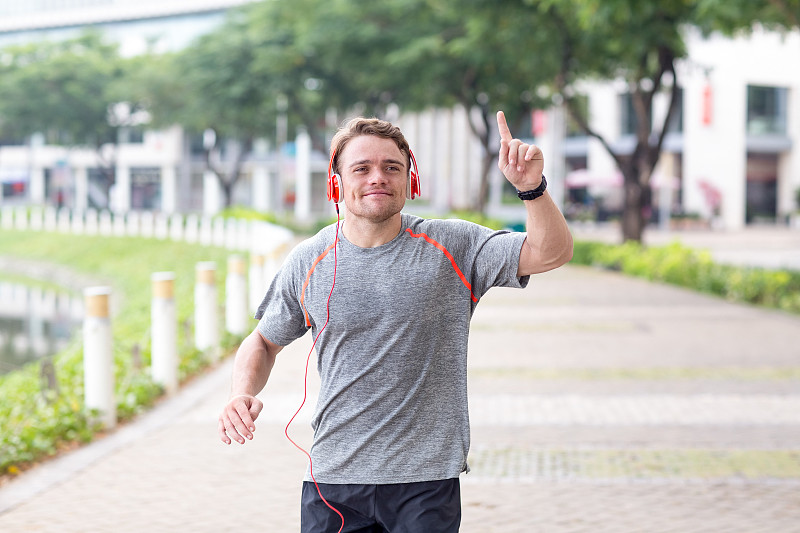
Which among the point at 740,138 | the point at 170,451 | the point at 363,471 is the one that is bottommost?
the point at 170,451

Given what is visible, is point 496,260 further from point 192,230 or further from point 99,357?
point 192,230

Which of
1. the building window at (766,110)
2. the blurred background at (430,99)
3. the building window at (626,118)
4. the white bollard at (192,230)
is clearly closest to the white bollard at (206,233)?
the white bollard at (192,230)

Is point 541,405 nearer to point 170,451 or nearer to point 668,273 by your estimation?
point 170,451

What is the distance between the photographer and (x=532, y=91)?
3175 centimetres

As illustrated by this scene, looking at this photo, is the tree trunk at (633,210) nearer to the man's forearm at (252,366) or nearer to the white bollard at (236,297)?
the white bollard at (236,297)

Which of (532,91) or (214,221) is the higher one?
(532,91)

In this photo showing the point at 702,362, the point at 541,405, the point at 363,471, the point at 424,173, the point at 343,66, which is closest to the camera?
the point at 363,471

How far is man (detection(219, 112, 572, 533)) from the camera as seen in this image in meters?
2.94

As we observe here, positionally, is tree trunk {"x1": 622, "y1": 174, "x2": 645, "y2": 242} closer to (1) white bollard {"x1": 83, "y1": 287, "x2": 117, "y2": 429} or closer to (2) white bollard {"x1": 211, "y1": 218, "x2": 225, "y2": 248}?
(2) white bollard {"x1": 211, "y1": 218, "x2": 225, "y2": 248}

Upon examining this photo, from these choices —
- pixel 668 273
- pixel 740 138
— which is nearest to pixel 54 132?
pixel 740 138

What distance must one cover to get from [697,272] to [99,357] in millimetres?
13525

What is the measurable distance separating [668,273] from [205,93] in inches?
752

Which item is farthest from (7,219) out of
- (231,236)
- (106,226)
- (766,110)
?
(766,110)

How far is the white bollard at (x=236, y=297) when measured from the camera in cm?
1222
